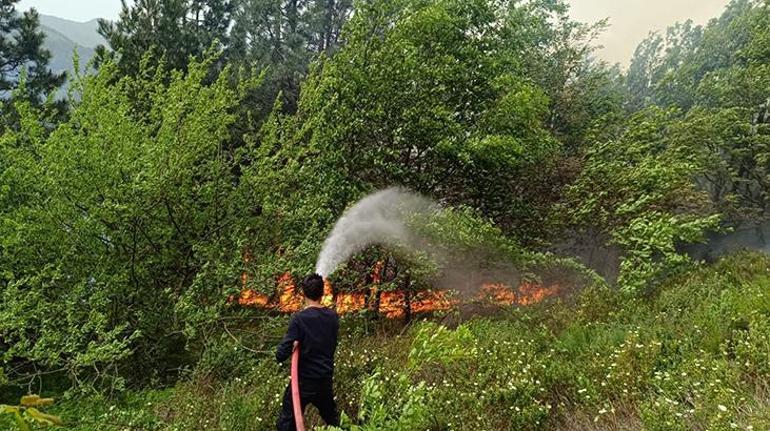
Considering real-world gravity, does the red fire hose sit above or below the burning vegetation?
above

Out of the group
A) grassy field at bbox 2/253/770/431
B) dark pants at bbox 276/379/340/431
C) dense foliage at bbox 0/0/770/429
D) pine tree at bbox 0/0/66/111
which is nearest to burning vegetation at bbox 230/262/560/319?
dense foliage at bbox 0/0/770/429

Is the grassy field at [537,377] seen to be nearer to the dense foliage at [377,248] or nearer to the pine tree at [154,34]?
the dense foliage at [377,248]

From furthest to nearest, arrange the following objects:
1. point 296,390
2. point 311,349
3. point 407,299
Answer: point 407,299 → point 311,349 → point 296,390

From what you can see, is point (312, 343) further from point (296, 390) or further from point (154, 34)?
point (154, 34)

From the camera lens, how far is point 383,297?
36.1 feet

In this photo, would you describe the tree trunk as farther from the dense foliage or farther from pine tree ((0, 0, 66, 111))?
pine tree ((0, 0, 66, 111))

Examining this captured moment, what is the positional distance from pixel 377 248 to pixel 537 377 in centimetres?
541

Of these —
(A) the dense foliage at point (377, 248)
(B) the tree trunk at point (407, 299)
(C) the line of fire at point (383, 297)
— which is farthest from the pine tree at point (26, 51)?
(B) the tree trunk at point (407, 299)

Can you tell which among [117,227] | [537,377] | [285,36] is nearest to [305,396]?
[537,377]

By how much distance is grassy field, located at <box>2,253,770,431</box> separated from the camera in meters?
3.94

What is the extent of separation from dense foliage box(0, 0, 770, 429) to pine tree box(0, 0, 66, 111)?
208 inches

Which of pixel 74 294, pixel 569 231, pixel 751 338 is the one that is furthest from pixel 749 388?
pixel 569 231

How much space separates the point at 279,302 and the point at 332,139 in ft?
12.6

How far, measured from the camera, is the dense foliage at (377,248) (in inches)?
197
